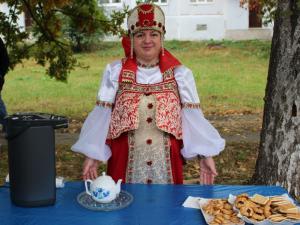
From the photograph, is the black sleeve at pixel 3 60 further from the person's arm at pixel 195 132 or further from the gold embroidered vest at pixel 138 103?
the person's arm at pixel 195 132

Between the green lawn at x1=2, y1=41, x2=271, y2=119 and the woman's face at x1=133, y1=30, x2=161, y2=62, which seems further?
the green lawn at x1=2, y1=41, x2=271, y2=119

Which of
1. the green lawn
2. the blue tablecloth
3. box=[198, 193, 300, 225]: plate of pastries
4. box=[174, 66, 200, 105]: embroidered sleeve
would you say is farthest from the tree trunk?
the green lawn

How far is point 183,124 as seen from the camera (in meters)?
Answer: 2.85

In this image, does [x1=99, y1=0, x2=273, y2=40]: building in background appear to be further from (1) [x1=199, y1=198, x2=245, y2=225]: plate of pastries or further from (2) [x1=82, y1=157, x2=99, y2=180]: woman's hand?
(1) [x1=199, y1=198, x2=245, y2=225]: plate of pastries

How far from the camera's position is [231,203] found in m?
2.14

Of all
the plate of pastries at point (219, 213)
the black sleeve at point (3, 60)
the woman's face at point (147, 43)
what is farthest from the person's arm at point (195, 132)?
the black sleeve at point (3, 60)

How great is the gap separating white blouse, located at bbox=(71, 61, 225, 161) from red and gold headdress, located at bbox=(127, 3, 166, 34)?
8.4 inches

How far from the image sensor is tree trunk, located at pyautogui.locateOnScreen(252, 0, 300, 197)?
3807mm

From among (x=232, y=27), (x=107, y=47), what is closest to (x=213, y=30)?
(x=232, y=27)

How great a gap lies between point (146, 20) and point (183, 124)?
1.89 ft

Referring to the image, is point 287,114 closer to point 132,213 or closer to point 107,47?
point 132,213

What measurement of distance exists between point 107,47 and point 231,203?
17.5 meters

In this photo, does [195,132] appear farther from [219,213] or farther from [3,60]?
[3,60]

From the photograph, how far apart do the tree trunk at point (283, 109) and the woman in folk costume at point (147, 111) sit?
1260mm
